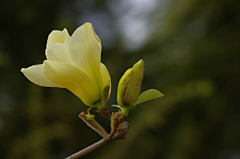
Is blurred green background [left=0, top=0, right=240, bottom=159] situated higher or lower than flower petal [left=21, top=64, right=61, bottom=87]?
lower

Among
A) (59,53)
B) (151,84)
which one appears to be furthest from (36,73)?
(151,84)

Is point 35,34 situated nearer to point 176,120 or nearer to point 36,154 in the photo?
point 36,154

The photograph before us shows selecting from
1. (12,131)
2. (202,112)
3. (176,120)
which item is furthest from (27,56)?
(202,112)

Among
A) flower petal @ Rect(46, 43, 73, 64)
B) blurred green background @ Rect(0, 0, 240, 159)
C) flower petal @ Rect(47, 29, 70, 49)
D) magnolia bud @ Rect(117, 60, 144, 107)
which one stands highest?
flower petal @ Rect(47, 29, 70, 49)

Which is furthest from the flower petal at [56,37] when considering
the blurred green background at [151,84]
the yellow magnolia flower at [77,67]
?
the blurred green background at [151,84]

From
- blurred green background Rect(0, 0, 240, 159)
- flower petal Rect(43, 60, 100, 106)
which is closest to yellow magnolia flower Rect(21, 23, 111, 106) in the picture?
flower petal Rect(43, 60, 100, 106)

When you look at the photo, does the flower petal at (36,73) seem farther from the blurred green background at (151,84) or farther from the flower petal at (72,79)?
the blurred green background at (151,84)

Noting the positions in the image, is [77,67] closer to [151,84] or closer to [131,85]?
[131,85]

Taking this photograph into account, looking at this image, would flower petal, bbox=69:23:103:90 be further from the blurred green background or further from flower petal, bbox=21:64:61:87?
the blurred green background
